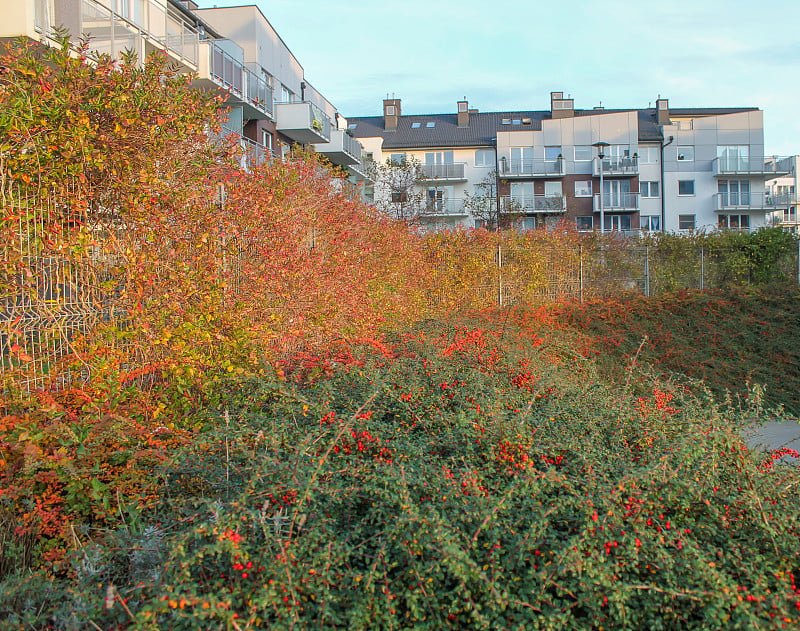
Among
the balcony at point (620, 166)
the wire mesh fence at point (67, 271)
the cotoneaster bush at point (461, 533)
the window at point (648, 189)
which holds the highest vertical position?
the balcony at point (620, 166)

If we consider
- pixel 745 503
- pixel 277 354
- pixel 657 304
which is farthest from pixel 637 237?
pixel 745 503

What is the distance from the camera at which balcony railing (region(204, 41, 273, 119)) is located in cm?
1873

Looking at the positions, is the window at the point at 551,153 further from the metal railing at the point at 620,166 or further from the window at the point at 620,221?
the window at the point at 620,221

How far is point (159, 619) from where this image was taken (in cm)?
253

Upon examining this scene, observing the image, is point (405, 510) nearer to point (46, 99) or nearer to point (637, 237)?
point (46, 99)

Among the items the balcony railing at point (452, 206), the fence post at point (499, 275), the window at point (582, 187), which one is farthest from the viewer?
the window at point (582, 187)

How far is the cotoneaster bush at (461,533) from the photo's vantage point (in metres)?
2.62

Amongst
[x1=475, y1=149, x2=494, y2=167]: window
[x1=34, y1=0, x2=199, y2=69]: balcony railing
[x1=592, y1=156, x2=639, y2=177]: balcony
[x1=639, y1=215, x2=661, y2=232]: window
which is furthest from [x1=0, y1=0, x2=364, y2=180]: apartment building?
[x1=639, y1=215, x2=661, y2=232]: window

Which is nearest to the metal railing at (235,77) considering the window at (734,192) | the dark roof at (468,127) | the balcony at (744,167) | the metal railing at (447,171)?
the metal railing at (447,171)

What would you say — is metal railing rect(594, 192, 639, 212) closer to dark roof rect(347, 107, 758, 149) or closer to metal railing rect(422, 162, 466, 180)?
dark roof rect(347, 107, 758, 149)

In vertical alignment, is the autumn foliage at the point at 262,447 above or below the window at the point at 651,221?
below

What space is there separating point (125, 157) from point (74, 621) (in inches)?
127

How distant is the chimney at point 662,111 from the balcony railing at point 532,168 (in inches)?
377

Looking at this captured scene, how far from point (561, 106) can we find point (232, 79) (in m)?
31.6
